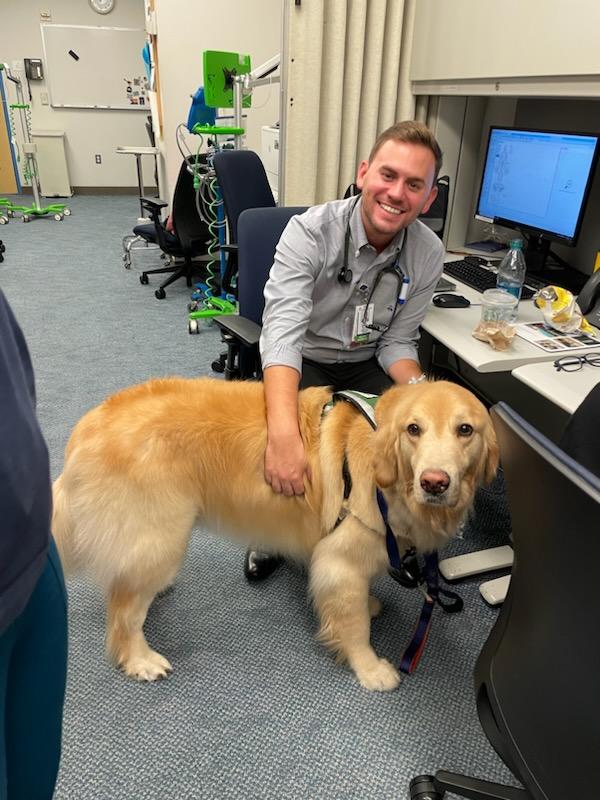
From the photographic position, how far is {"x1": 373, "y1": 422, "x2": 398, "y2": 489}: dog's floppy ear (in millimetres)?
1226

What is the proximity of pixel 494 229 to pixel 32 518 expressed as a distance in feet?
8.99

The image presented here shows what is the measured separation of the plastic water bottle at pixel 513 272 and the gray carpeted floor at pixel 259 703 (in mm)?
866

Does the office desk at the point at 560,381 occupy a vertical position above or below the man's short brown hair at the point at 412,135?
below

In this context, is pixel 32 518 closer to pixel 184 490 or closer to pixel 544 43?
pixel 184 490

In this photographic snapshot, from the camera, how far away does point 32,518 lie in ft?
1.83

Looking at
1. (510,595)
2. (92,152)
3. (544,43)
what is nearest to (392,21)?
(544,43)

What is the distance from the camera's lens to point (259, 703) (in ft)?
4.78

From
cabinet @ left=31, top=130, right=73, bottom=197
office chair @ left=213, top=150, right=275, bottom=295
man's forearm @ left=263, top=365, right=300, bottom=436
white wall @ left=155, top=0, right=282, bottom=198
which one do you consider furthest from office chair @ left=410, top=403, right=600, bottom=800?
cabinet @ left=31, top=130, right=73, bottom=197

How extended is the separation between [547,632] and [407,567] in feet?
2.15

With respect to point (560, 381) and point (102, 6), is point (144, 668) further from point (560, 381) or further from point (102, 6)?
point (102, 6)

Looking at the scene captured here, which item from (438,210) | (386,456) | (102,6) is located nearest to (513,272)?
(438,210)

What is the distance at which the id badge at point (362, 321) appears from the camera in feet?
5.98

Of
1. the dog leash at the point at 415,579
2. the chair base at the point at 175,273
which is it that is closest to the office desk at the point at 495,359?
the dog leash at the point at 415,579

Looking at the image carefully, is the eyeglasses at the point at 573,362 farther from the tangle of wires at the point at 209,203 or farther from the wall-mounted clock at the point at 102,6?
the wall-mounted clock at the point at 102,6
